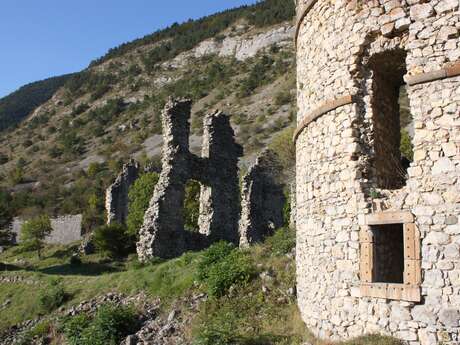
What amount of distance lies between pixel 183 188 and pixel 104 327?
362 inches

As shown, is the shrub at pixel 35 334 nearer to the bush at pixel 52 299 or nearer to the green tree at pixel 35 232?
the bush at pixel 52 299

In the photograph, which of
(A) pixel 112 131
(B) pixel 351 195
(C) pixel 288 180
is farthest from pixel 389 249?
(A) pixel 112 131

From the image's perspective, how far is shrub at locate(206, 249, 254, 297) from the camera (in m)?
11.3

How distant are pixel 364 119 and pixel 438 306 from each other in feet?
9.71

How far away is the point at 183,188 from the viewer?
20031 millimetres

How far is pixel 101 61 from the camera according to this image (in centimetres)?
10362

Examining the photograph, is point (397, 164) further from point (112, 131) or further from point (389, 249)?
point (112, 131)

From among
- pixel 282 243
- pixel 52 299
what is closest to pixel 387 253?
pixel 282 243

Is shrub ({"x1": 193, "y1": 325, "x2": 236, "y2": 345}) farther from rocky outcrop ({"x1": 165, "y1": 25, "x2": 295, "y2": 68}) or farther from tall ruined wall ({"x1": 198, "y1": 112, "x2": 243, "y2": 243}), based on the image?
rocky outcrop ({"x1": 165, "y1": 25, "x2": 295, "y2": 68})

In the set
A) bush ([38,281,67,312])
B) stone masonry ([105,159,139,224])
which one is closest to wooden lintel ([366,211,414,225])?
bush ([38,281,67,312])

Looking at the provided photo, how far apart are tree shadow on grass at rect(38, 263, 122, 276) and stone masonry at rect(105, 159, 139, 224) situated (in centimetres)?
1142

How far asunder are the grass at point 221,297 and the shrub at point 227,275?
5.7 inches

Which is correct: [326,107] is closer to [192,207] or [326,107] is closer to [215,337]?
[215,337]

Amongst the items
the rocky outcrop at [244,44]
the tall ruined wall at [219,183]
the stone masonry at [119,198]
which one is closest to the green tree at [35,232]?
the stone masonry at [119,198]
